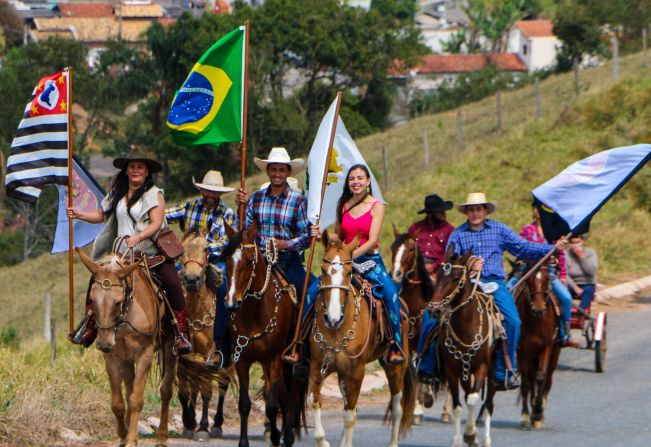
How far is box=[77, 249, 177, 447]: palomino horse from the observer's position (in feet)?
34.5

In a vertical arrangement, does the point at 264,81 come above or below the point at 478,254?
above

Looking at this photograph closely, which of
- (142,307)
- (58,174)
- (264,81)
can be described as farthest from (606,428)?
(264,81)

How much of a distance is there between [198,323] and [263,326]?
1.77 metres

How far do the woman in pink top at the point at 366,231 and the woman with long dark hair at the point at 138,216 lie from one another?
1.29 metres

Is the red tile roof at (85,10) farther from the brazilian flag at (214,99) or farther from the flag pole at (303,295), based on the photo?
the flag pole at (303,295)

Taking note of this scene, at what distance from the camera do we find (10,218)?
69000mm

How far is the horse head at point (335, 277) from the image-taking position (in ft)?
35.1

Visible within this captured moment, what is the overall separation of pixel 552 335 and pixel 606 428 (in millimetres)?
1438

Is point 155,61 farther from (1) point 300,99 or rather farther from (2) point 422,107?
(2) point 422,107

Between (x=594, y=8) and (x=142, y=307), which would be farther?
(x=594, y=8)

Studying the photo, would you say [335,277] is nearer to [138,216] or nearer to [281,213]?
[281,213]

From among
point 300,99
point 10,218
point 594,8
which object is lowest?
point 10,218

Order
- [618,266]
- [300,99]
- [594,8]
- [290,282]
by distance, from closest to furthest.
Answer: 1. [290,282]
2. [618,266]
3. [594,8]
4. [300,99]

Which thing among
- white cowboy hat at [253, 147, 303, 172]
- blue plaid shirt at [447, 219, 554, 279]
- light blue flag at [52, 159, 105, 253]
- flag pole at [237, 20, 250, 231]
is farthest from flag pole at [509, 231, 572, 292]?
light blue flag at [52, 159, 105, 253]
